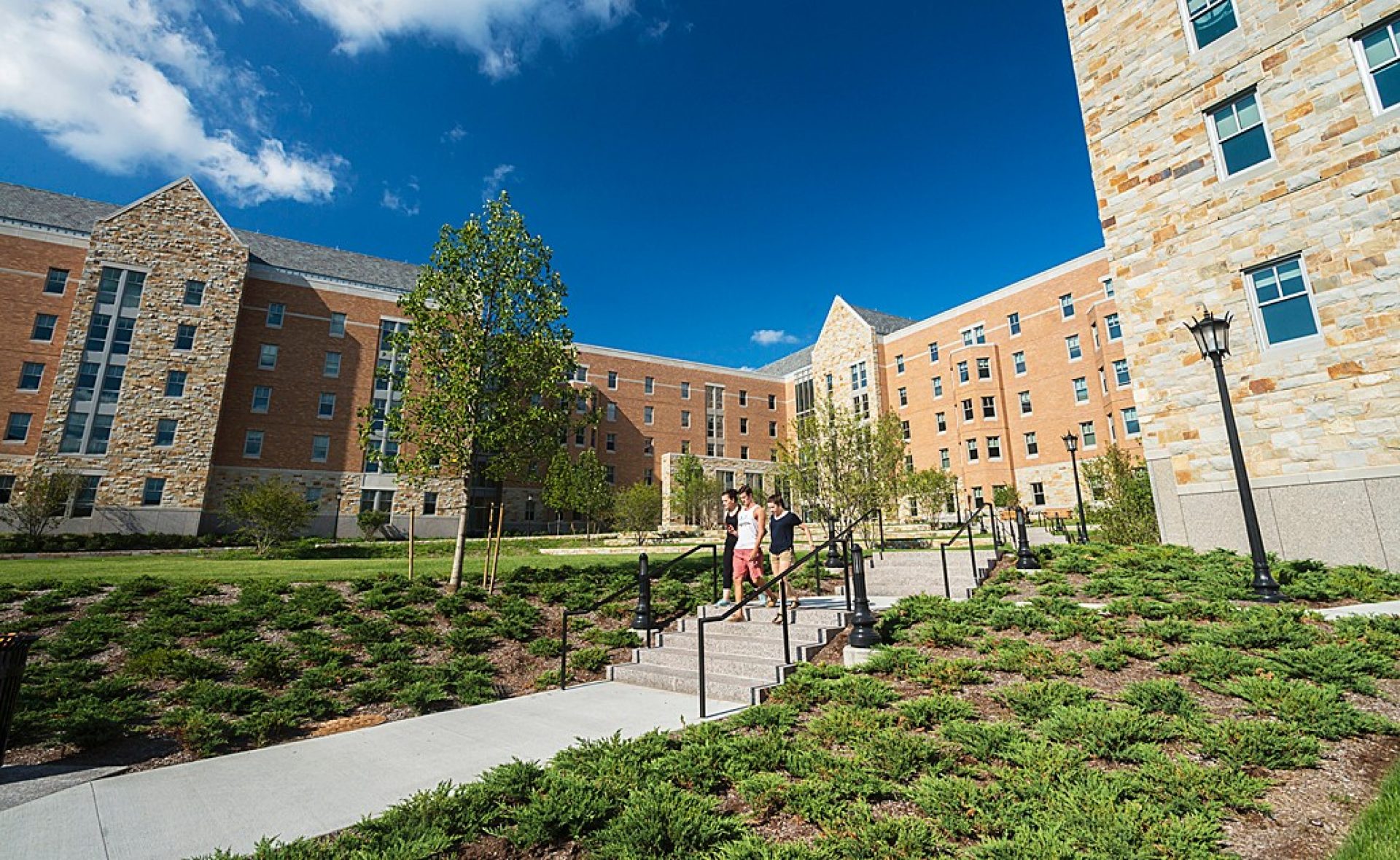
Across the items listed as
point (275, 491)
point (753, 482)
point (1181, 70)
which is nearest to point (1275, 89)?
point (1181, 70)

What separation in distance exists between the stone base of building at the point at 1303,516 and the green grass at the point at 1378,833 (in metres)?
9.51

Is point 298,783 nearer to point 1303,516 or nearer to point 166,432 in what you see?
point 1303,516

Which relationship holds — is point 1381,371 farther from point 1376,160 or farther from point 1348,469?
point 1376,160

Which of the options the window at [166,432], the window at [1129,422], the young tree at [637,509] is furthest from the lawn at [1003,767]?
the window at [166,432]

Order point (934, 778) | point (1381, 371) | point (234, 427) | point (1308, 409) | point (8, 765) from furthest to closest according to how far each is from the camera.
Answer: point (234, 427)
point (1308, 409)
point (1381, 371)
point (8, 765)
point (934, 778)

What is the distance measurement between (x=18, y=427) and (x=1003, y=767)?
152 ft

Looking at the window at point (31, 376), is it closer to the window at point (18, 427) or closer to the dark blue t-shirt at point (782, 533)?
the window at point (18, 427)

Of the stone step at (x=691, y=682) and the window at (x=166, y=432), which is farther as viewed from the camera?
the window at (x=166, y=432)

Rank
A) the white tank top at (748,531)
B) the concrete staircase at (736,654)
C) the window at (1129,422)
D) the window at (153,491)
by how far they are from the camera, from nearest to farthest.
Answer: the concrete staircase at (736,654) < the white tank top at (748,531) < the window at (153,491) < the window at (1129,422)

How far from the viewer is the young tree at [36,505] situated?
2591cm

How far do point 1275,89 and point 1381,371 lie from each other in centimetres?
589

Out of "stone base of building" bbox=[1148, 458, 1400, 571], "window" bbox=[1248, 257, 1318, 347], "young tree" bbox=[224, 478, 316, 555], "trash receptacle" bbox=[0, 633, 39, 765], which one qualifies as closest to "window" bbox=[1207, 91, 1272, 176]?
"window" bbox=[1248, 257, 1318, 347]

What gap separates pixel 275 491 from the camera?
1025 inches

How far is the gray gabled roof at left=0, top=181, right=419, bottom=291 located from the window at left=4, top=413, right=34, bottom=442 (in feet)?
35.3
